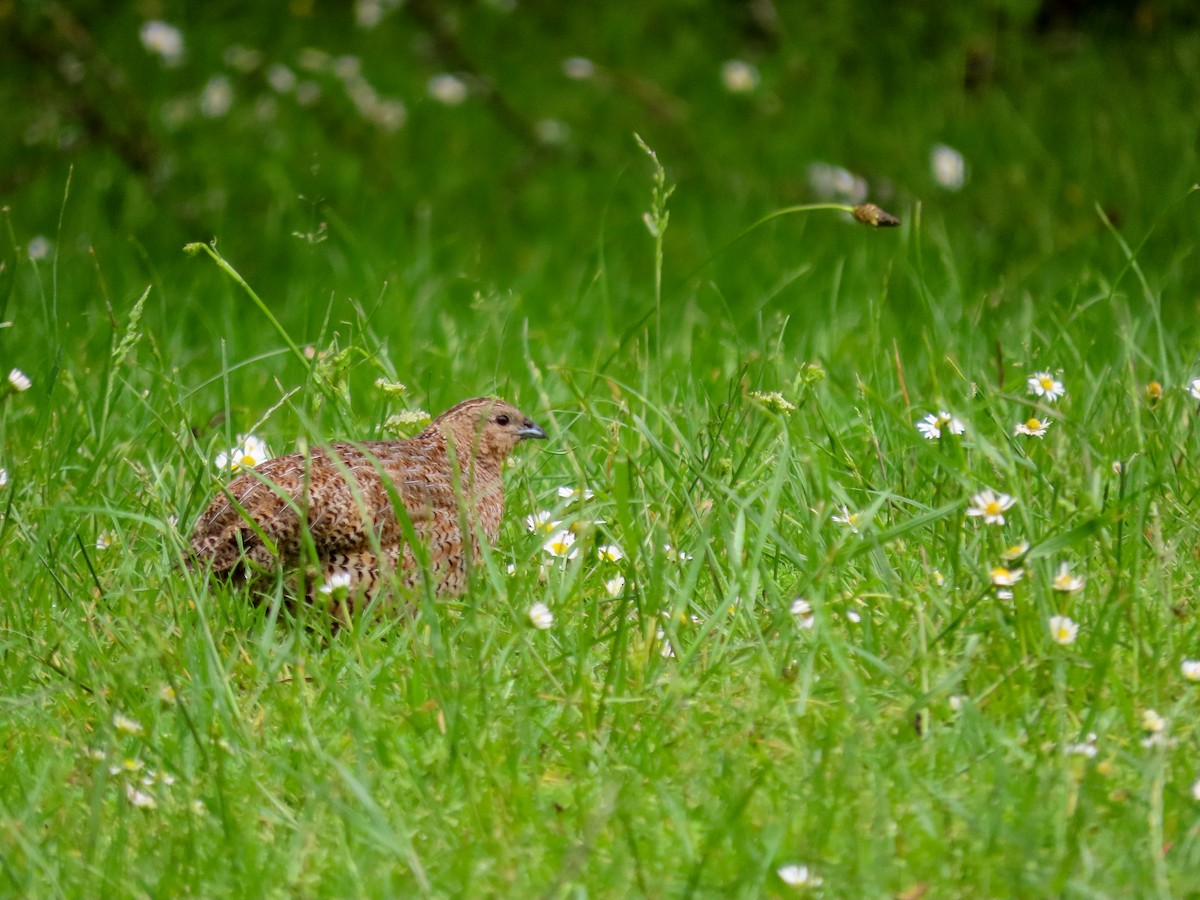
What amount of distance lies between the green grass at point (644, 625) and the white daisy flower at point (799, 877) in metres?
0.03

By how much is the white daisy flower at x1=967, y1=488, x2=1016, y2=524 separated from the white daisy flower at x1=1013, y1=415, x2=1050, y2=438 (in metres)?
0.60

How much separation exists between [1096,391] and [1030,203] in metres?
3.64

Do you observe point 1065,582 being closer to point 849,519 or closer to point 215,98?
point 849,519

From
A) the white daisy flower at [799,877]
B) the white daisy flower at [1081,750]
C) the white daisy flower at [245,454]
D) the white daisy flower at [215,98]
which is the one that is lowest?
the white daisy flower at [799,877]

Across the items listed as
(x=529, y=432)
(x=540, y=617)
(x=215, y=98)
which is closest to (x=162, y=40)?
(x=215, y=98)

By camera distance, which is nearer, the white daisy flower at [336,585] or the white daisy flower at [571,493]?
the white daisy flower at [336,585]

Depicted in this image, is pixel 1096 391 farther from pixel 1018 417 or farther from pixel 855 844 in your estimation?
pixel 855 844

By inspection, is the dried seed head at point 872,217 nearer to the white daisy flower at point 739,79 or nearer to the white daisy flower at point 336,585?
the white daisy flower at point 336,585

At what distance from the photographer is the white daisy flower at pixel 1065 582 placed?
152 inches

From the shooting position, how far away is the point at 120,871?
314 centimetres

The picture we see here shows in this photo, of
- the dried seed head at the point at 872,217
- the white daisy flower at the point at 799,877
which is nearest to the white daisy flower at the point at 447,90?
the dried seed head at the point at 872,217

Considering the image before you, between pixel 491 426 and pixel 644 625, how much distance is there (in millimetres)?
1348

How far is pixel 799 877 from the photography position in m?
3.04

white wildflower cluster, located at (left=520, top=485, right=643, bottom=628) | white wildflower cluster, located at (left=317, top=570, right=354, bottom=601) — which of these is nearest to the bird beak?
white wildflower cluster, located at (left=520, top=485, right=643, bottom=628)
